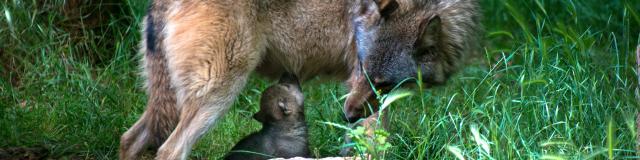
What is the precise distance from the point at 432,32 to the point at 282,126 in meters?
1.02

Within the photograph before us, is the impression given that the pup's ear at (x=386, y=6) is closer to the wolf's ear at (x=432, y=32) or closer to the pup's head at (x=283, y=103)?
the wolf's ear at (x=432, y=32)

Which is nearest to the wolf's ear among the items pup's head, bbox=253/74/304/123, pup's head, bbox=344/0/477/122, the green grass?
pup's head, bbox=344/0/477/122

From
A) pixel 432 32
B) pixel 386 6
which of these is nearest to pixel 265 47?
pixel 386 6

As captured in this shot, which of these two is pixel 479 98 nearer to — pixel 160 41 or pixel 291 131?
pixel 291 131

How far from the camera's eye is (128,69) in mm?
7703

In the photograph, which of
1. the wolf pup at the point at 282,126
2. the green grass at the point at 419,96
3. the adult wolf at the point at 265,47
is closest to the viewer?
the green grass at the point at 419,96

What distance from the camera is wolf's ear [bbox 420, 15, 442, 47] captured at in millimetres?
5848

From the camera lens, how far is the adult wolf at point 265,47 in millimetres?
5812

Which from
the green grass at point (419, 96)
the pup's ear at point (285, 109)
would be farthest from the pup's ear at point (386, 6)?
the pup's ear at point (285, 109)

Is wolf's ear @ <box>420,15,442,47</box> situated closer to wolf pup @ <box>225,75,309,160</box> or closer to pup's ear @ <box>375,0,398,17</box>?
pup's ear @ <box>375,0,398,17</box>

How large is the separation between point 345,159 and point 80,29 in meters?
3.30

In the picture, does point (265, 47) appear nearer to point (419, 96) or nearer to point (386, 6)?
point (386, 6)

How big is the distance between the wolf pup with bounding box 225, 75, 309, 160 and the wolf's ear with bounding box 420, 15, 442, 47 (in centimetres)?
81

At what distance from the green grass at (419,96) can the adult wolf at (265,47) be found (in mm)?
264
